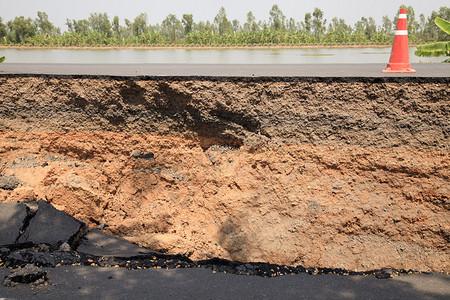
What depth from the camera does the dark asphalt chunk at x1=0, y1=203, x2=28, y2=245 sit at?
11.0 feet

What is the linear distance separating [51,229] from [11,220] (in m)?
0.42

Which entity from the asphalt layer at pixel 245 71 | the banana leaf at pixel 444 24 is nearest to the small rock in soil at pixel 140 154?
the asphalt layer at pixel 245 71

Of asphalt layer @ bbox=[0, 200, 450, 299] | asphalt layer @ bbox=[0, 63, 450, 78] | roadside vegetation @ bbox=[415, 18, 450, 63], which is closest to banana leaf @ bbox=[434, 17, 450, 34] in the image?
roadside vegetation @ bbox=[415, 18, 450, 63]

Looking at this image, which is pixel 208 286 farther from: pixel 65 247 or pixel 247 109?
pixel 247 109

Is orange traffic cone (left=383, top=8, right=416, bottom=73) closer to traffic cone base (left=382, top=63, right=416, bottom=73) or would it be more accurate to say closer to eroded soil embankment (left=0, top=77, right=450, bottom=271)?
traffic cone base (left=382, top=63, right=416, bottom=73)

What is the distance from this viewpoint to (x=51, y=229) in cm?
342

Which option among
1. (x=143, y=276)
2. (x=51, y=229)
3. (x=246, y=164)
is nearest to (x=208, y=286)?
(x=143, y=276)

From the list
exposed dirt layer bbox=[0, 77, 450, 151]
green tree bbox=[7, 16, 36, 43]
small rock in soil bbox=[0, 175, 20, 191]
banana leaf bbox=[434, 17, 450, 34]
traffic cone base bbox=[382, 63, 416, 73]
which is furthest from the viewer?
green tree bbox=[7, 16, 36, 43]

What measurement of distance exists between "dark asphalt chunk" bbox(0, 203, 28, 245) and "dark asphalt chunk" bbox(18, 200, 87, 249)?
3.4 inches

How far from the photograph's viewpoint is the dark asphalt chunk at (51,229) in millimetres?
3336

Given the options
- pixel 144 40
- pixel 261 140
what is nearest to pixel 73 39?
pixel 144 40

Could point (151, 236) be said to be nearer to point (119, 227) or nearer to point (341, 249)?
point (119, 227)

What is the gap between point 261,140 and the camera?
387cm

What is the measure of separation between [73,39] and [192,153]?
70.4 feet
